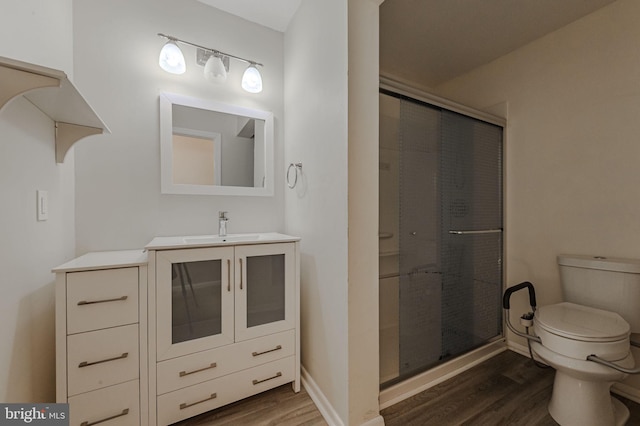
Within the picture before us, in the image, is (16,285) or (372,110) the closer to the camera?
(16,285)

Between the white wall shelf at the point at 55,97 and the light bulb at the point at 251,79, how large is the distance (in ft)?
3.07

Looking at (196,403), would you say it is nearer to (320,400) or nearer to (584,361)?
(320,400)

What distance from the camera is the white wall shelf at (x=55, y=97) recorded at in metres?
0.69

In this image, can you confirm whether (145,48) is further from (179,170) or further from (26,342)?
(26,342)

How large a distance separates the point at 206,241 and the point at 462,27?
2.34m

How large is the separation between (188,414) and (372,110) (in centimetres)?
179

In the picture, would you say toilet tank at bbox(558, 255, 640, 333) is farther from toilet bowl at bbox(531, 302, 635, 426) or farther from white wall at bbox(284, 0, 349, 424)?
white wall at bbox(284, 0, 349, 424)

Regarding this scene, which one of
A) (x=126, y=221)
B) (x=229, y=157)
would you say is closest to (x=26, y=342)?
(x=126, y=221)

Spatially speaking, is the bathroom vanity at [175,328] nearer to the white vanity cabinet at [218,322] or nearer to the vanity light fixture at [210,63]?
the white vanity cabinet at [218,322]

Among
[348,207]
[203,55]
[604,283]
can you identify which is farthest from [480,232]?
[203,55]

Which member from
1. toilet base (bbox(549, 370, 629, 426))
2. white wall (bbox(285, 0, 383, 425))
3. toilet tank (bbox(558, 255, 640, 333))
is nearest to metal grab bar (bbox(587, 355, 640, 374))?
toilet base (bbox(549, 370, 629, 426))

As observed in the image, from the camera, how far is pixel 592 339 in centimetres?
122

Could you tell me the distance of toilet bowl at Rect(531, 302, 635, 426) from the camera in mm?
1222

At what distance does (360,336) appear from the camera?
124 cm
